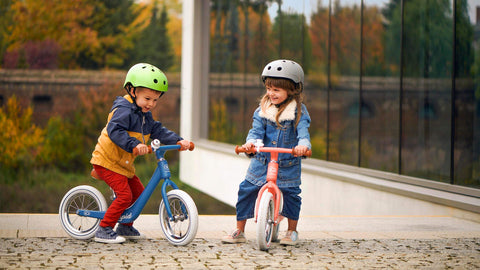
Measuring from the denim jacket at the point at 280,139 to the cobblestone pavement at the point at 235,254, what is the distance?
56 centimetres

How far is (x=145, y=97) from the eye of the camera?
633 centimetres

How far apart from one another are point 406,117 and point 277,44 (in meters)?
5.45

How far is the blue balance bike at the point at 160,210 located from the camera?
20.3ft

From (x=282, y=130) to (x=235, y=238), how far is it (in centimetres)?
99

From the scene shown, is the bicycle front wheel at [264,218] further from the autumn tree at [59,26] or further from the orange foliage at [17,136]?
the autumn tree at [59,26]

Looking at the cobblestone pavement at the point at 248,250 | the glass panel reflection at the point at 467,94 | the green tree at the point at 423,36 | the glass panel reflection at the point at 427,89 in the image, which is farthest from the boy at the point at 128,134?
the green tree at the point at 423,36

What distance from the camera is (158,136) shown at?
6.58 meters

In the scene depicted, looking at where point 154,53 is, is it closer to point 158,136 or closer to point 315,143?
point 315,143

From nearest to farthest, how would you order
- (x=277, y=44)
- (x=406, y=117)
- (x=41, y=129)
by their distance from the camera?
(x=406, y=117)
(x=277, y=44)
(x=41, y=129)

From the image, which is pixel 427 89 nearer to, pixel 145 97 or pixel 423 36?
pixel 423 36

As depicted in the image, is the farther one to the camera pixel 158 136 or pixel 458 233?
pixel 458 233

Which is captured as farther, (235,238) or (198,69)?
(198,69)

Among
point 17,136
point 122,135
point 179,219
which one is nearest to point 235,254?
point 179,219

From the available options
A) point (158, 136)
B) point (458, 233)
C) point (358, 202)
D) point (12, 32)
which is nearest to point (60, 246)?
point (158, 136)
